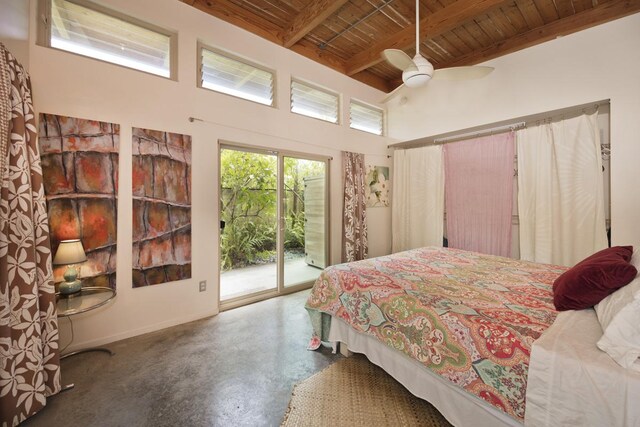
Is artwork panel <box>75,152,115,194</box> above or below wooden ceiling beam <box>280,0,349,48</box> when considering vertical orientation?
below

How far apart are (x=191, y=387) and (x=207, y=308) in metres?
1.18

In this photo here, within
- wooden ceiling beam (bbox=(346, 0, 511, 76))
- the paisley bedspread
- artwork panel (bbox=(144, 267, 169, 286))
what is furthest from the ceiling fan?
artwork panel (bbox=(144, 267, 169, 286))

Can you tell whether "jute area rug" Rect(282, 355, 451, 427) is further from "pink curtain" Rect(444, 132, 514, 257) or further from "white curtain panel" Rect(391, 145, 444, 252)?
"white curtain panel" Rect(391, 145, 444, 252)

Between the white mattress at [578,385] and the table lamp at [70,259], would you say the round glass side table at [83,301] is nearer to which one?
the table lamp at [70,259]

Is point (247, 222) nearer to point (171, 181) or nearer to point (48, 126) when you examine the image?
point (171, 181)

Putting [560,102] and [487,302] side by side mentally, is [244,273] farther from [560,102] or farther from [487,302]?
[560,102]

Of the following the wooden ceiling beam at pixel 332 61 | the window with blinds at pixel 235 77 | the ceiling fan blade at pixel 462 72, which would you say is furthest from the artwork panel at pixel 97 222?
the ceiling fan blade at pixel 462 72

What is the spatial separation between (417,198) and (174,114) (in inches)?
144

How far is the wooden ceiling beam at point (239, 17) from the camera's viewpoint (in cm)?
285

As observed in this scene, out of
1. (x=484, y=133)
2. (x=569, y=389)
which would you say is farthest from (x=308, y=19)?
(x=569, y=389)

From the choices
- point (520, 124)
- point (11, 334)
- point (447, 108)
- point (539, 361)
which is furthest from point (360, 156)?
point (11, 334)

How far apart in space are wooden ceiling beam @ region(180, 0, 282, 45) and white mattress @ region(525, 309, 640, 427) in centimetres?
391

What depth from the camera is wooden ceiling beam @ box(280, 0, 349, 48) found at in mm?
2715

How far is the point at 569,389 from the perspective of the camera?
1.00m
